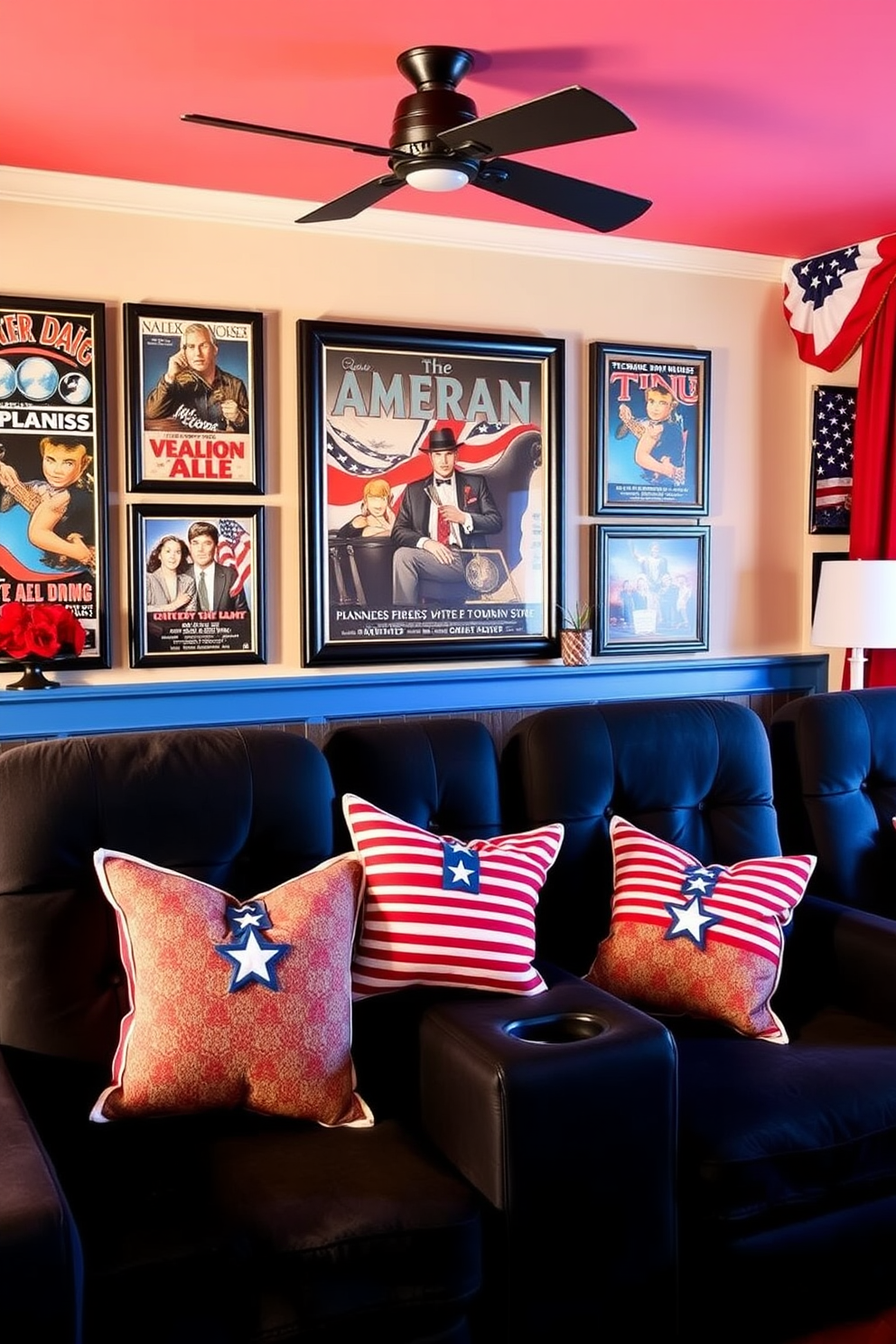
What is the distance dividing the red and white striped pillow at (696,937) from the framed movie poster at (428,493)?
193 cm

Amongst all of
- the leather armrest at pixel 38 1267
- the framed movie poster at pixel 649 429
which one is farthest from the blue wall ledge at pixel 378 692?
the leather armrest at pixel 38 1267

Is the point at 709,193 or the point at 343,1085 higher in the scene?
the point at 709,193

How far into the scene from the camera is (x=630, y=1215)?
191 cm

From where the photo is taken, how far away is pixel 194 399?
398 centimetres

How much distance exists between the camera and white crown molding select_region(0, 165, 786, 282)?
12.3 ft

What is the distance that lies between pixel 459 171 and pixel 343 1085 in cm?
202

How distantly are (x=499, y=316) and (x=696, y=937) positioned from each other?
272 centimetres

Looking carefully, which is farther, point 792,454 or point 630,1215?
point 792,454

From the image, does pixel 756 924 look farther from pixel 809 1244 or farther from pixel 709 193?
pixel 709 193

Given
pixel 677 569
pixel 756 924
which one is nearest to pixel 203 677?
pixel 677 569

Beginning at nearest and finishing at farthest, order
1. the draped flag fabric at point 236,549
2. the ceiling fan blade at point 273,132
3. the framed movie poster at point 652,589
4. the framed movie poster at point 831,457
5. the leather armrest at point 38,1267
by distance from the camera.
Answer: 1. the leather armrest at point 38,1267
2. the ceiling fan blade at point 273,132
3. the draped flag fabric at point 236,549
4. the framed movie poster at point 652,589
5. the framed movie poster at point 831,457

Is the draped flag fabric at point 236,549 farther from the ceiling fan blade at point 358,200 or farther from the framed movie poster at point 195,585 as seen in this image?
the ceiling fan blade at point 358,200

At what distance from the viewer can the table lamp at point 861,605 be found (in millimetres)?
4266

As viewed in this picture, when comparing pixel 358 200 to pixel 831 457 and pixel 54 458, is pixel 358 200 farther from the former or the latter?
pixel 831 457
